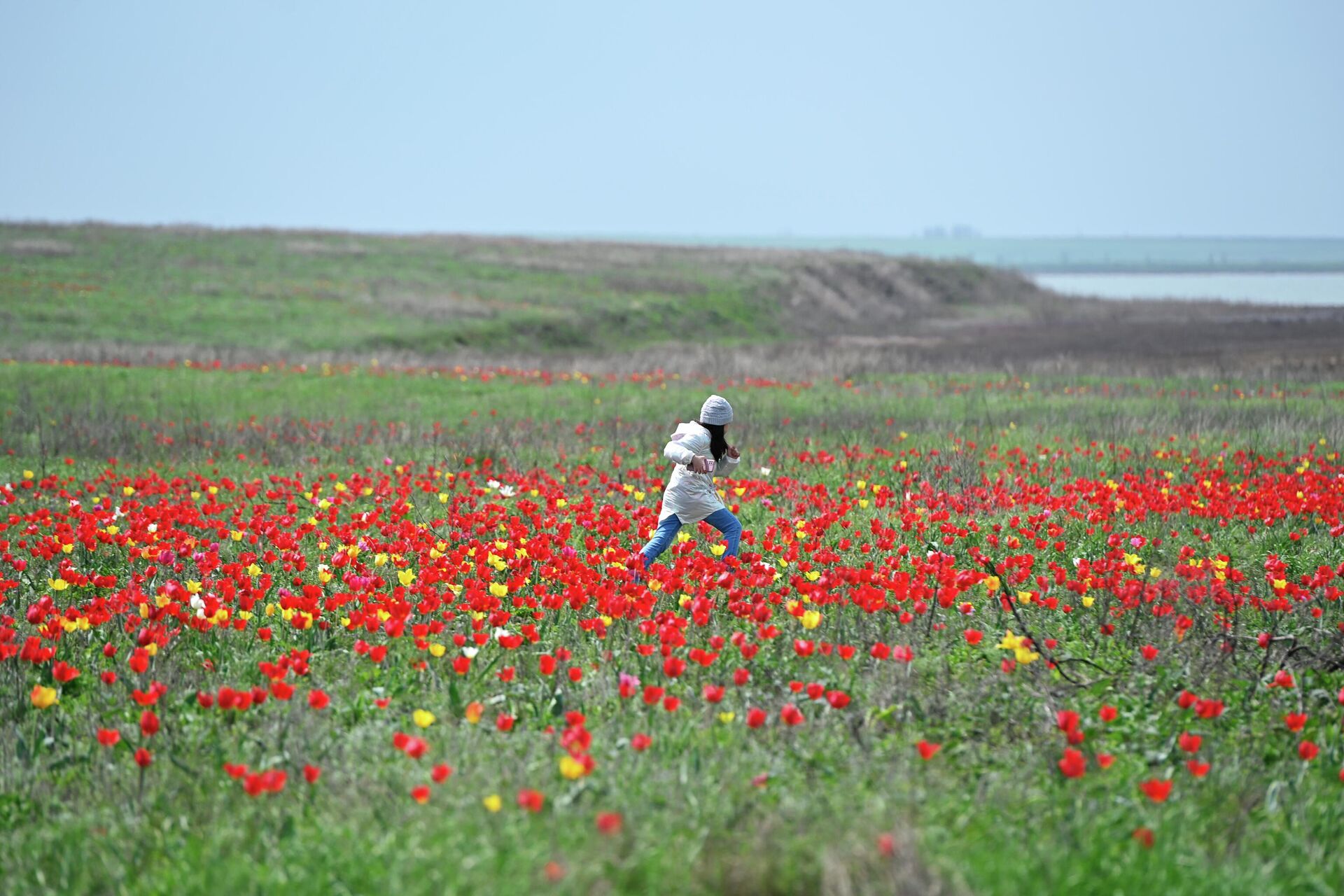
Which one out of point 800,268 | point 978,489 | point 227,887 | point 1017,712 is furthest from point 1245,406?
point 800,268

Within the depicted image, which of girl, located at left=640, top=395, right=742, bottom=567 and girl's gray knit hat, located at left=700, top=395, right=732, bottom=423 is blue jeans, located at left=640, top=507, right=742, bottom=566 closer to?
girl, located at left=640, top=395, right=742, bottom=567

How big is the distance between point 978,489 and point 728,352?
20.4 meters

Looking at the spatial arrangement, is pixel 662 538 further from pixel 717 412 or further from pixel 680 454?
pixel 717 412

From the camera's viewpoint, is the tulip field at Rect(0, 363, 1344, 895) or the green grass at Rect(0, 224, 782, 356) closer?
the tulip field at Rect(0, 363, 1344, 895)

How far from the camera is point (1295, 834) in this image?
169 inches

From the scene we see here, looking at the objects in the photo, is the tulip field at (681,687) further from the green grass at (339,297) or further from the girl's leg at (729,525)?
the green grass at (339,297)

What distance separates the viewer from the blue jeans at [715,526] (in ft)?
26.1

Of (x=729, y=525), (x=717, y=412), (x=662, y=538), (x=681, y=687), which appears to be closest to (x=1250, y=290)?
(x=729, y=525)

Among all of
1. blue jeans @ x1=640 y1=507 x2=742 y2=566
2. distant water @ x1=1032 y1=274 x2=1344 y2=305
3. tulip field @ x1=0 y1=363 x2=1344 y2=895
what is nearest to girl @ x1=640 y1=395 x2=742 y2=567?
blue jeans @ x1=640 y1=507 x2=742 y2=566

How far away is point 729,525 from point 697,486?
0.36 metres

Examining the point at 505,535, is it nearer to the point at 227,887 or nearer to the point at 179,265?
the point at 227,887

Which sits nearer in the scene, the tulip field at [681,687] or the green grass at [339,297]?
the tulip field at [681,687]

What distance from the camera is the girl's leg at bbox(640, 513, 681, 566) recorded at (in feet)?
25.9

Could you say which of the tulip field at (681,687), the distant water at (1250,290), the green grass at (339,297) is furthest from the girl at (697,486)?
the distant water at (1250,290)
